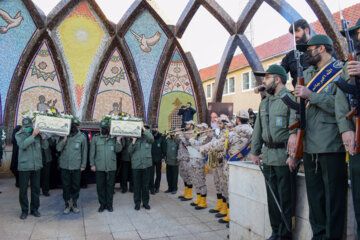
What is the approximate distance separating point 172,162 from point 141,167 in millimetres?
1659

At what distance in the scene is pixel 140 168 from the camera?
6117 mm

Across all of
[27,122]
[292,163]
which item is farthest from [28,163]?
[292,163]

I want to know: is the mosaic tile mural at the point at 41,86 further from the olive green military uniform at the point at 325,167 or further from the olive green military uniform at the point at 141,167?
the olive green military uniform at the point at 325,167

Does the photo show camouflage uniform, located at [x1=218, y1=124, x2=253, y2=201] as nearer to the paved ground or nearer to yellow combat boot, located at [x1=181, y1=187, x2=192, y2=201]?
the paved ground

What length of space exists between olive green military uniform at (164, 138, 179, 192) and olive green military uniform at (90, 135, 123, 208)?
→ 6.39 ft

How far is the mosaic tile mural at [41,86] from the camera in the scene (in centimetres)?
1067

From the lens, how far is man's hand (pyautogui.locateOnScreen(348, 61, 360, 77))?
2.27 m

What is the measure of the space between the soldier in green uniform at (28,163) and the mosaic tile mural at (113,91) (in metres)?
6.11

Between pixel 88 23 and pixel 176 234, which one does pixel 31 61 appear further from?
pixel 176 234

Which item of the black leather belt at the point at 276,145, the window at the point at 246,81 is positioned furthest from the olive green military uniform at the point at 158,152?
the window at the point at 246,81

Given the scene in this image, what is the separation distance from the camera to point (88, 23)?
36.8 feet

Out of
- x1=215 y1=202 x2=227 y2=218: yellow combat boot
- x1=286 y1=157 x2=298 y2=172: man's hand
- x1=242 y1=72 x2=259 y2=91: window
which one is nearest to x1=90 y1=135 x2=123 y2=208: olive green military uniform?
x1=215 y1=202 x2=227 y2=218: yellow combat boot

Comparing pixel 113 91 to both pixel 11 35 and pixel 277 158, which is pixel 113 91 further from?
pixel 277 158

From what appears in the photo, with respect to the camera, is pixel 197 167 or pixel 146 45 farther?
pixel 146 45
